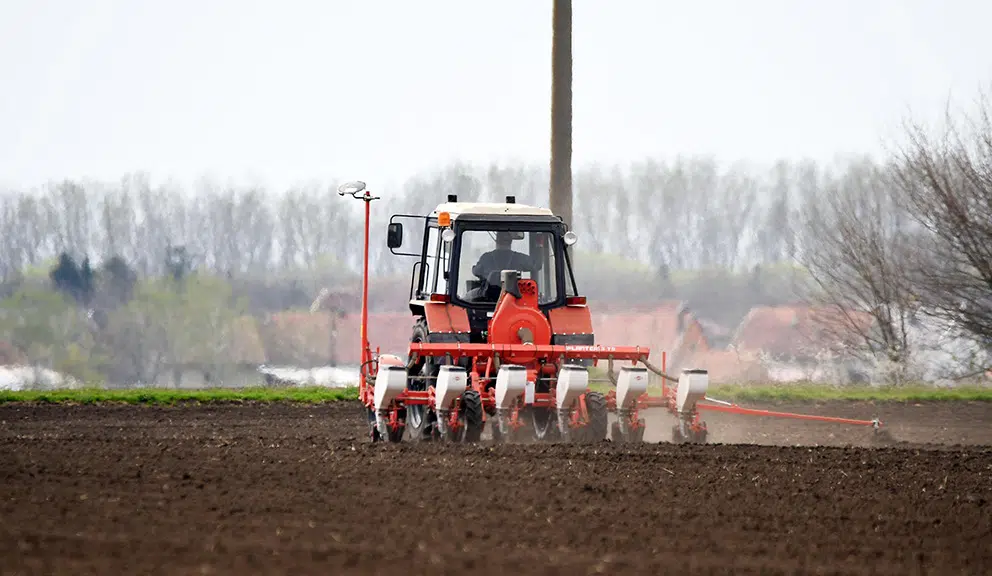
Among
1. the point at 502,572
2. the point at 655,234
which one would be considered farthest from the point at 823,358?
the point at 502,572

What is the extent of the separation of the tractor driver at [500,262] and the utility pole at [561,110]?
8.83 metres

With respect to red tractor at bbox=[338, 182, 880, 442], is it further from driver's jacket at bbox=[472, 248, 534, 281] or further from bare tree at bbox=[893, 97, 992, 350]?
bare tree at bbox=[893, 97, 992, 350]

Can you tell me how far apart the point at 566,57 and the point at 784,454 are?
12661mm

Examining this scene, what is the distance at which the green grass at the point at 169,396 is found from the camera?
21094 mm

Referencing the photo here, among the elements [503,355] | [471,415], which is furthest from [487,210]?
[471,415]

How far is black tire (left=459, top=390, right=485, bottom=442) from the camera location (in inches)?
511

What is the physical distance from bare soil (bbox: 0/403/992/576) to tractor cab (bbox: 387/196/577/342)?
5.97 ft

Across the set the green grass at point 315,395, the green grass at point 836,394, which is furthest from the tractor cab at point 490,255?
the green grass at point 315,395

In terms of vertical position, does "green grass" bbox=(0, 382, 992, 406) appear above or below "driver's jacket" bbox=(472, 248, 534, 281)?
below

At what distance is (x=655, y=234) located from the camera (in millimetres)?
31656

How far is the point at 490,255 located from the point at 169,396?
348 inches

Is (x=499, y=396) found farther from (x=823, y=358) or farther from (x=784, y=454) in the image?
(x=823, y=358)

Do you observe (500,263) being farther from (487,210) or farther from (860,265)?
(860,265)

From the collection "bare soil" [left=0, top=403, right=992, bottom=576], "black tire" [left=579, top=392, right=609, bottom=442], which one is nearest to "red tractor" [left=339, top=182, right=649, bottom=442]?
"black tire" [left=579, top=392, right=609, bottom=442]
